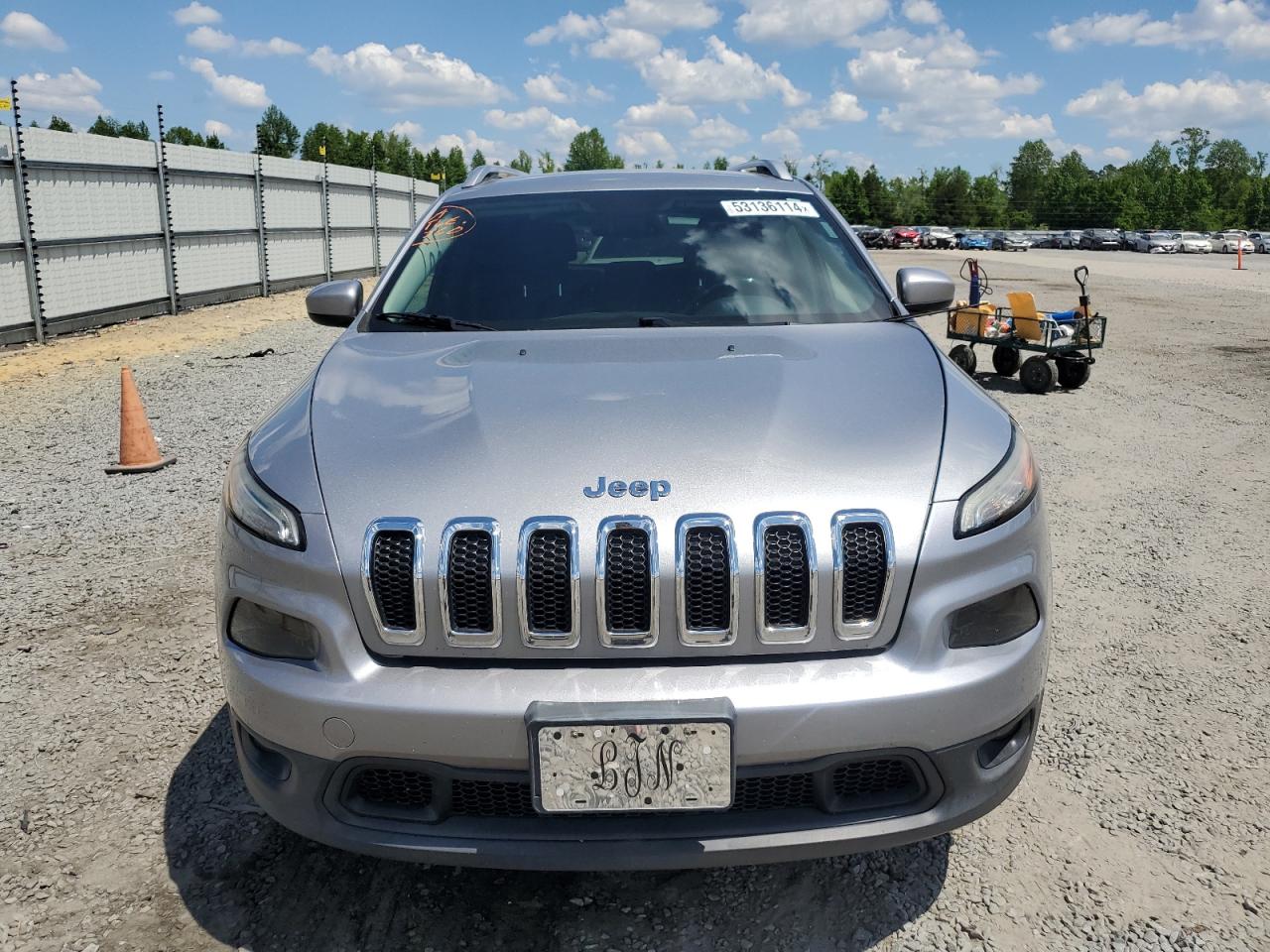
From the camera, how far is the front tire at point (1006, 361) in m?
11.2

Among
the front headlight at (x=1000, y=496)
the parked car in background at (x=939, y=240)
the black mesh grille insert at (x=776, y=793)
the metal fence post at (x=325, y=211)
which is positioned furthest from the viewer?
the parked car in background at (x=939, y=240)

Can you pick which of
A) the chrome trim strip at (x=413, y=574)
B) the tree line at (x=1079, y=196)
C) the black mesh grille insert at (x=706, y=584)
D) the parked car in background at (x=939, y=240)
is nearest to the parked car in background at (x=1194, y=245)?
the parked car in background at (x=939, y=240)

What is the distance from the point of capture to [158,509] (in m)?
5.80

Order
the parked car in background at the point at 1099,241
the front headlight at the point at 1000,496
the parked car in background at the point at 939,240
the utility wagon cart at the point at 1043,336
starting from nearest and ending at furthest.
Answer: the front headlight at the point at 1000,496, the utility wagon cart at the point at 1043,336, the parked car in background at the point at 1099,241, the parked car in background at the point at 939,240

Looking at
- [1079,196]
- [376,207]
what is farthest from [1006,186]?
[376,207]

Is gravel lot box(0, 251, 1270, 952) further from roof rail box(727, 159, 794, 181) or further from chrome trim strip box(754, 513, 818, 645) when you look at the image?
roof rail box(727, 159, 794, 181)

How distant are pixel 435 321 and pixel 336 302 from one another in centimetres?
49

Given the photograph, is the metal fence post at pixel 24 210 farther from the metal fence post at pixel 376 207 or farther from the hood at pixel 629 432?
the metal fence post at pixel 376 207

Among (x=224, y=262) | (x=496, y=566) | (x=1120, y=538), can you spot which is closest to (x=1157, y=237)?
(x=224, y=262)

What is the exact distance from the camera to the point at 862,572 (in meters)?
2.02

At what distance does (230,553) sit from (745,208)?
229cm

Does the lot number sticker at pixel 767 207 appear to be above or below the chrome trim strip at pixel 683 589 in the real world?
above

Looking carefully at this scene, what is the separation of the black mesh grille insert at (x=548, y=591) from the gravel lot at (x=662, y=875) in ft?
2.72

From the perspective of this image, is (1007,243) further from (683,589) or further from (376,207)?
(683,589)
